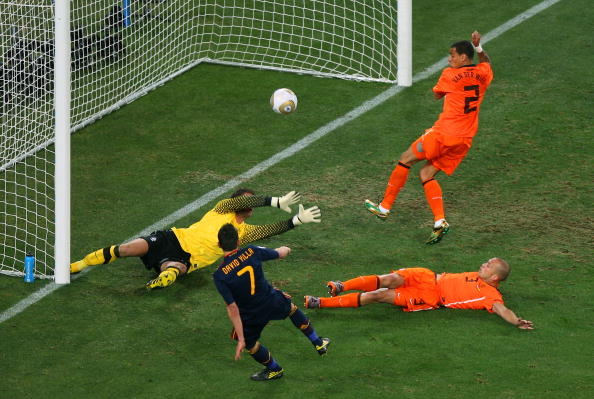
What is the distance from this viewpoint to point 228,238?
9969 mm

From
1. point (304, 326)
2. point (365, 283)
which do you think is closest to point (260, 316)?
point (304, 326)

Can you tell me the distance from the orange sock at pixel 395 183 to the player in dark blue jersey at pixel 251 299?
2.73 m

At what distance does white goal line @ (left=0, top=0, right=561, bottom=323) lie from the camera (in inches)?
471

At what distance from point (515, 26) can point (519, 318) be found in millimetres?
8128

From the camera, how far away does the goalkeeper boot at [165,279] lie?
1190 centimetres

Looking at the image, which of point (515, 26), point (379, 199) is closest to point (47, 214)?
point (379, 199)

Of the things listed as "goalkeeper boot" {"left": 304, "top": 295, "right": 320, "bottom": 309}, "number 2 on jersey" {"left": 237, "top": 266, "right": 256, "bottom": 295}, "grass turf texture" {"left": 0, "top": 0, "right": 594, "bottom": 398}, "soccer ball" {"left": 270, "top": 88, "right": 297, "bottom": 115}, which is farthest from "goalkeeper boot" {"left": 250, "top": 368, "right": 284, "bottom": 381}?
"soccer ball" {"left": 270, "top": 88, "right": 297, "bottom": 115}

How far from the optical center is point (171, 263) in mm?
12094

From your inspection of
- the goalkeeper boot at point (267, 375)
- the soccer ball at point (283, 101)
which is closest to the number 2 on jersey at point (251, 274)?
the goalkeeper boot at point (267, 375)

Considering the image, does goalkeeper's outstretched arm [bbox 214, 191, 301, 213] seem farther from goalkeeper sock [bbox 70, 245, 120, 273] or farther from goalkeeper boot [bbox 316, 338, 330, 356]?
goalkeeper boot [bbox 316, 338, 330, 356]

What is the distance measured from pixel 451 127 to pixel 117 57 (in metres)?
5.95

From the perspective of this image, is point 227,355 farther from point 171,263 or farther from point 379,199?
point 379,199

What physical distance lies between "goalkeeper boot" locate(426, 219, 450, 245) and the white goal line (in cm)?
270

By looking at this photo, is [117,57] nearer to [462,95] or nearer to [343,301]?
[462,95]
